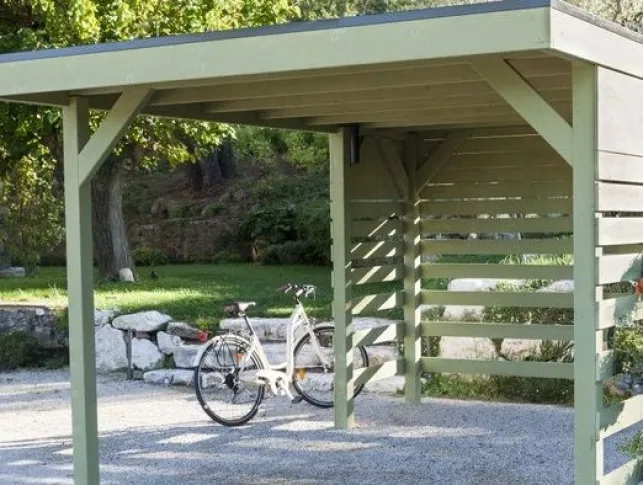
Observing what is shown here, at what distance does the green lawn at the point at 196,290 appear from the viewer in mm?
11617

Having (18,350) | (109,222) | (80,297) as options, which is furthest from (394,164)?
(109,222)

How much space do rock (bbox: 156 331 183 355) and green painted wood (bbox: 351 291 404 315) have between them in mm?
2710

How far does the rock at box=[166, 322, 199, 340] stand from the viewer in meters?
10.4

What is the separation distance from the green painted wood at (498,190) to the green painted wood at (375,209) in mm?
292

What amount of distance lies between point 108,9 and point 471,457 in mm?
8083

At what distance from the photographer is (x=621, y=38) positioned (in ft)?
15.6

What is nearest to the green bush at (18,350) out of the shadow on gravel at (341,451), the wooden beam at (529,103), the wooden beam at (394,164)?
the shadow on gravel at (341,451)

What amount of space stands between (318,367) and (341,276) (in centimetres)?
129

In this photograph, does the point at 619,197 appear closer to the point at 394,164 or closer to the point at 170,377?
the point at 394,164

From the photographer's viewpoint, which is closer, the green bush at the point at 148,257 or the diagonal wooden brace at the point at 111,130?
the diagonal wooden brace at the point at 111,130

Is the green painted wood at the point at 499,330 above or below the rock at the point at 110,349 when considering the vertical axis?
above

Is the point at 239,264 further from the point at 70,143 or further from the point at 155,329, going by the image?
the point at 70,143

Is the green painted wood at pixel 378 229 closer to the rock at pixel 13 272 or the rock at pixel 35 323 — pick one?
the rock at pixel 35 323

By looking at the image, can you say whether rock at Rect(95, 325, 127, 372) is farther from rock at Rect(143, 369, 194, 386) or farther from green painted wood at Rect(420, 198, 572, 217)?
green painted wood at Rect(420, 198, 572, 217)
